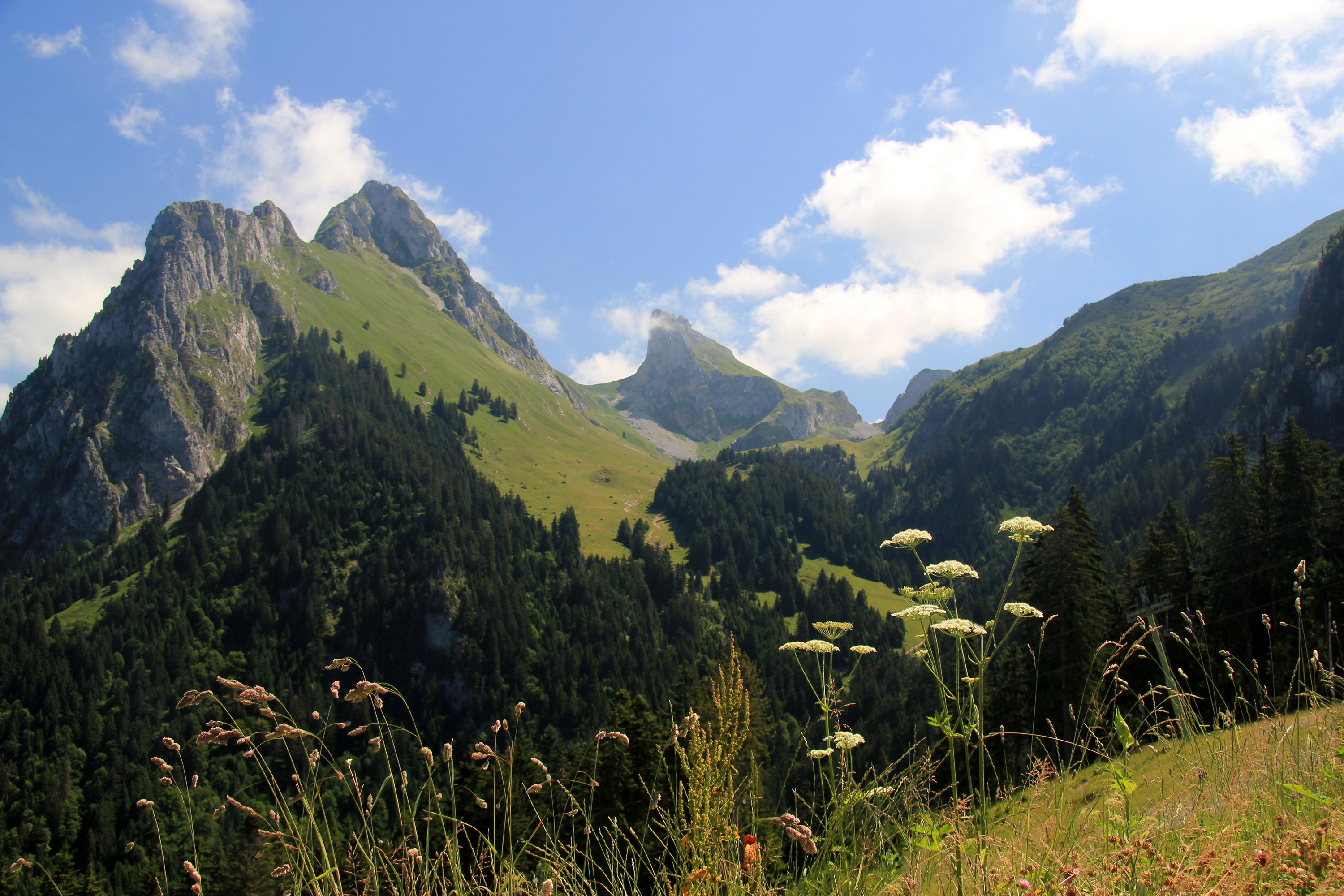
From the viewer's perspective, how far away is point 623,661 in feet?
388

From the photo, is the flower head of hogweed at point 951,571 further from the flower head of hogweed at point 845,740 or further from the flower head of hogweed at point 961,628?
the flower head of hogweed at point 845,740

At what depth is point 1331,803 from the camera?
149 inches

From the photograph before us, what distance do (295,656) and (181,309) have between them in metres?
126

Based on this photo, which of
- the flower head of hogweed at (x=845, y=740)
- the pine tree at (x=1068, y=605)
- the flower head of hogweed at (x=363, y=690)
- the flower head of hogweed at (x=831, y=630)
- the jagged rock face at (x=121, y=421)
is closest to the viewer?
A: the flower head of hogweed at (x=363, y=690)

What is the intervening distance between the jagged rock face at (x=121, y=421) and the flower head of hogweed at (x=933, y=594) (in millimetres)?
211829

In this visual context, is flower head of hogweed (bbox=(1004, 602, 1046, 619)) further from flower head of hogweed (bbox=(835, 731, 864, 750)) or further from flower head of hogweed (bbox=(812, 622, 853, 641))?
flower head of hogweed (bbox=(835, 731, 864, 750))

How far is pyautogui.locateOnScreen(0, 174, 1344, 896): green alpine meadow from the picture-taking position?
13.0ft

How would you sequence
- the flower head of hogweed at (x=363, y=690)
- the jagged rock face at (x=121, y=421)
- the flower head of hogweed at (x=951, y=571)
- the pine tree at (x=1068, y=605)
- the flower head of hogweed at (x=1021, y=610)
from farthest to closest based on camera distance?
1. the jagged rock face at (x=121, y=421)
2. the pine tree at (x=1068, y=605)
3. the flower head of hogweed at (x=951, y=571)
4. the flower head of hogweed at (x=1021, y=610)
5. the flower head of hogweed at (x=363, y=690)

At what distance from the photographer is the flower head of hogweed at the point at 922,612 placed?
4.88 metres

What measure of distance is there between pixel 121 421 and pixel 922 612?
231m

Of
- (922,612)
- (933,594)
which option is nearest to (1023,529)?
(933,594)

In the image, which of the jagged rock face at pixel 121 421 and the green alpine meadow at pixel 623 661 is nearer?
the green alpine meadow at pixel 623 661

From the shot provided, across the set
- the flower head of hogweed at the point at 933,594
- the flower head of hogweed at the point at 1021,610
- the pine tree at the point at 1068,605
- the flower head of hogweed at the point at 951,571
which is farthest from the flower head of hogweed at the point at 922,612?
the pine tree at the point at 1068,605

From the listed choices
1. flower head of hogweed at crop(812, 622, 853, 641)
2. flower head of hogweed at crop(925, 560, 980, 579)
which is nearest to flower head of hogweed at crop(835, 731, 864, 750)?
flower head of hogweed at crop(812, 622, 853, 641)
